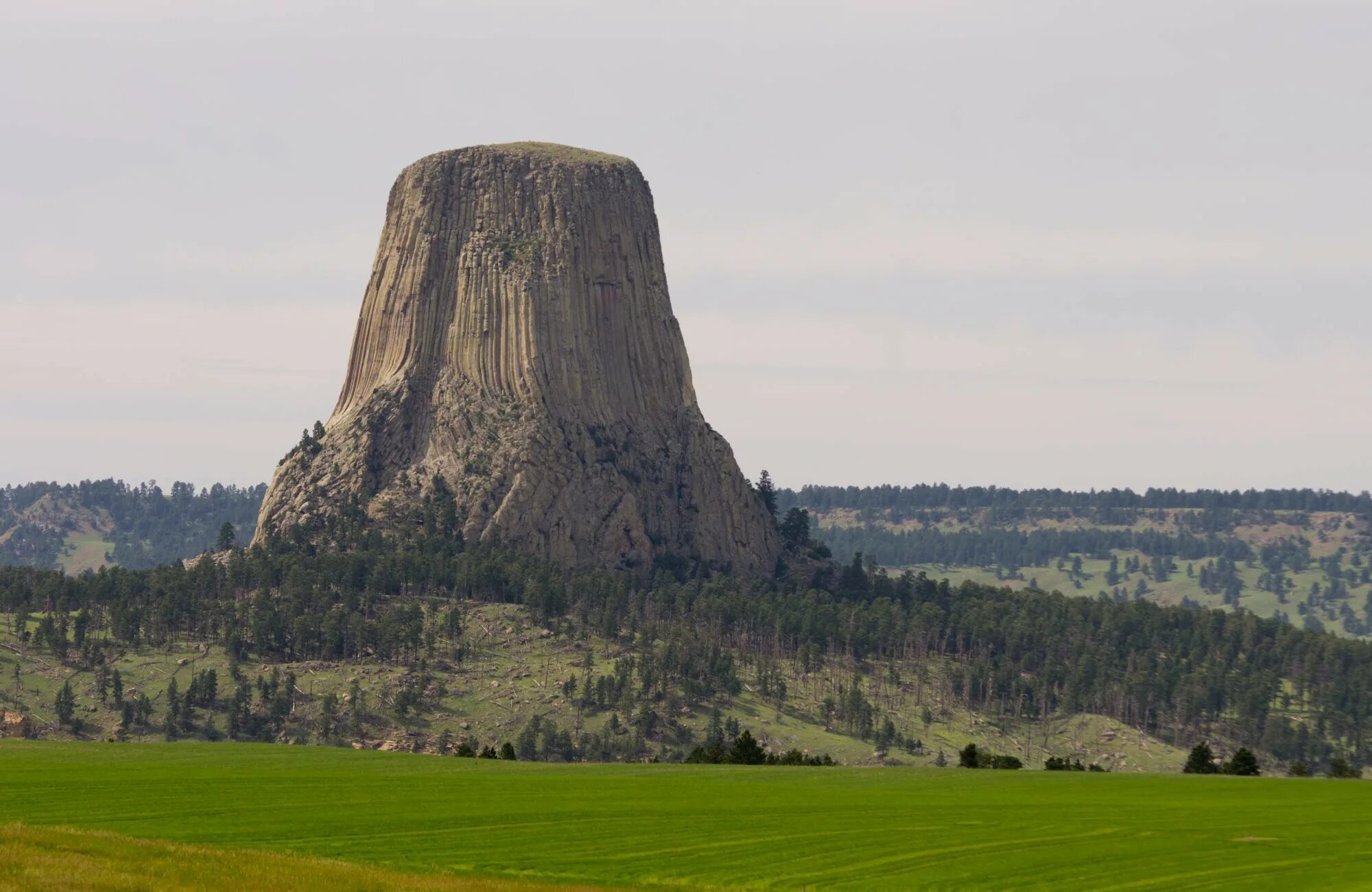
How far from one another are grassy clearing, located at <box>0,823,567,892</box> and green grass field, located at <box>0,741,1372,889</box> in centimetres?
41

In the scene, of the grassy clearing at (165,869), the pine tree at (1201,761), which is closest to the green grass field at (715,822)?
the grassy clearing at (165,869)

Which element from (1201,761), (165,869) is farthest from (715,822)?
(1201,761)

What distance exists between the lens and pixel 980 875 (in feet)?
246

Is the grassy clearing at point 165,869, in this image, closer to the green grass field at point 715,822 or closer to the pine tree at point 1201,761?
the green grass field at point 715,822

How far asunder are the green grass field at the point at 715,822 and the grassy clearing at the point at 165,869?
409mm

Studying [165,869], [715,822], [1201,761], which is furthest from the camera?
[1201,761]

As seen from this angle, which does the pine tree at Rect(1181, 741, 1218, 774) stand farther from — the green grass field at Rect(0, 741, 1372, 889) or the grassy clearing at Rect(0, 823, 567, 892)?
the grassy clearing at Rect(0, 823, 567, 892)

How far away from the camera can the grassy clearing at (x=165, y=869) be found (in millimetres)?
61719

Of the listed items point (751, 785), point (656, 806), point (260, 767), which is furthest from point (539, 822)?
point (260, 767)

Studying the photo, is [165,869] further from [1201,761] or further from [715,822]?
[1201,761]

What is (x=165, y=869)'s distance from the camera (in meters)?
64.9

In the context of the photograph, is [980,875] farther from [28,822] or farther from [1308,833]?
[28,822]

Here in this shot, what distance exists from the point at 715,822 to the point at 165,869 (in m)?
32.3

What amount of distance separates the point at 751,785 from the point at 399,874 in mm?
44888
